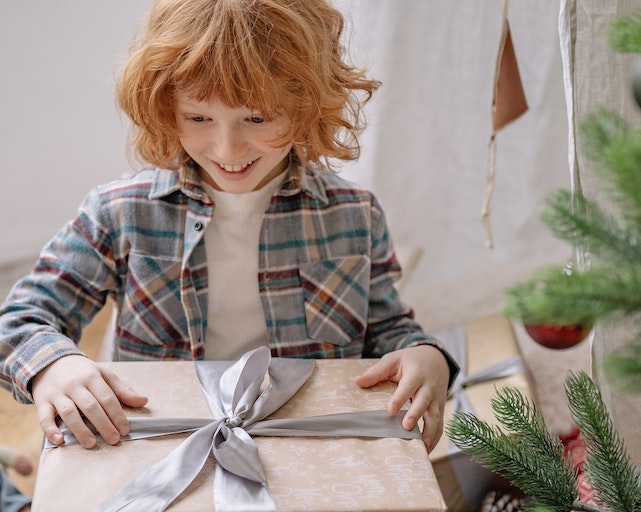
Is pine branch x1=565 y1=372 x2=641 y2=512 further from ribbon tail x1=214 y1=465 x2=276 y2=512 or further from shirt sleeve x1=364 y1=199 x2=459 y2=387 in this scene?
shirt sleeve x1=364 y1=199 x2=459 y2=387

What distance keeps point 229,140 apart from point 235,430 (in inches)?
11.4

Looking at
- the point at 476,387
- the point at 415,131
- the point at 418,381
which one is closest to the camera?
the point at 418,381

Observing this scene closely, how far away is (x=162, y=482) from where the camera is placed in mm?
617

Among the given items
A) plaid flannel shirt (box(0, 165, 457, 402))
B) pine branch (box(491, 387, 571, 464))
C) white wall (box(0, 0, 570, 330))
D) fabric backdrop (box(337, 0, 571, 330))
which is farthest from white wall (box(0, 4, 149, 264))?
pine branch (box(491, 387, 571, 464))

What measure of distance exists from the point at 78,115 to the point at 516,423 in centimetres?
132

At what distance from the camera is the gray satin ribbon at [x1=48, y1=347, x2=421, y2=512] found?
0.61 m

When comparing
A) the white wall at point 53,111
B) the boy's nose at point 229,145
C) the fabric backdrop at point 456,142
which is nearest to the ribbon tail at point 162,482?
the boy's nose at point 229,145

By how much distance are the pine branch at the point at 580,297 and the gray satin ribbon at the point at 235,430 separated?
12.5 inches

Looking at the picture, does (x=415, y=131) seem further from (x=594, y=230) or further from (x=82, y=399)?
(x=594, y=230)

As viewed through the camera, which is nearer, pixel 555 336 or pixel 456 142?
pixel 555 336

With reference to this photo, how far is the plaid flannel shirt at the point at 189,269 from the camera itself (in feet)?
2.94

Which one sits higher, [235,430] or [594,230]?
[594,230]

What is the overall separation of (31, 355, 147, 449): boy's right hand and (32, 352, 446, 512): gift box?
1 cm

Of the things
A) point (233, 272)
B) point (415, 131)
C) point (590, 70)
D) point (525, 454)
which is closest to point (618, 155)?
point (525, 454)
